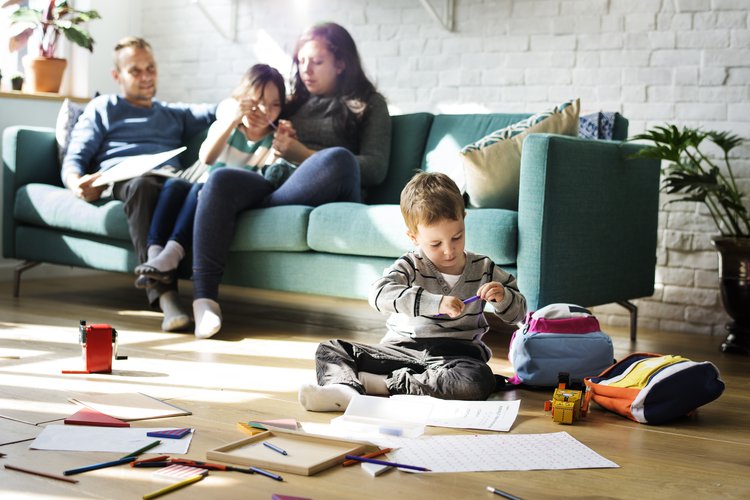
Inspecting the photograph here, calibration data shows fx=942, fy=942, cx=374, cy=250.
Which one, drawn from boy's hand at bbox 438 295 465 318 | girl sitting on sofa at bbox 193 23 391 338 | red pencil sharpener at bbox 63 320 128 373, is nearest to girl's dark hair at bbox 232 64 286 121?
girl sitting on sofa at bbox 193 23 391 338

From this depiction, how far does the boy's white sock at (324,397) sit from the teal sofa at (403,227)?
36.5 inches

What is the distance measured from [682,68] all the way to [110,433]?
8.91ft

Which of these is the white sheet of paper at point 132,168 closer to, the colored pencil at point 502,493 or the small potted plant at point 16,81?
the small potted plant at point 16,81

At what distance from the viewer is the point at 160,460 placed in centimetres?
164

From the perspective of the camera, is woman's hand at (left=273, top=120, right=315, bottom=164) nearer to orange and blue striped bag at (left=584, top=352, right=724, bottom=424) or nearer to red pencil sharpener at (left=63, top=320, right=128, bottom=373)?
red pencil sharpener at (left=63, top=320, right=128, bottom=373)

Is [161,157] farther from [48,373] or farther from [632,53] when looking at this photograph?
[632,53]

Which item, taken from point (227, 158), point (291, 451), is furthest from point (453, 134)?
point (291, 451)

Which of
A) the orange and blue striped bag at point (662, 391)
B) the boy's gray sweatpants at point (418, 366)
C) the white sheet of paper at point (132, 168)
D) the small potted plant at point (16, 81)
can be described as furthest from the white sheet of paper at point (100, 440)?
the small potted plant at point (16, 81)

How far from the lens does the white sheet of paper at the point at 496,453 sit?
1.71 m

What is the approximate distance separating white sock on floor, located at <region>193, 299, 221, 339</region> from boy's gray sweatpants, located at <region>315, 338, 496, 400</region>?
79 cm

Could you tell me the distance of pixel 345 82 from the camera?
3760mm

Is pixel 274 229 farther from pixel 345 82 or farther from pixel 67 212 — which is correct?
pixel 67 212

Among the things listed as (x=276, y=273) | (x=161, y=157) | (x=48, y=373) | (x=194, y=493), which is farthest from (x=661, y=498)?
(x=161, y=157)

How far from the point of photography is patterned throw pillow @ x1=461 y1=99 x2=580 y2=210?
311 centimetres
